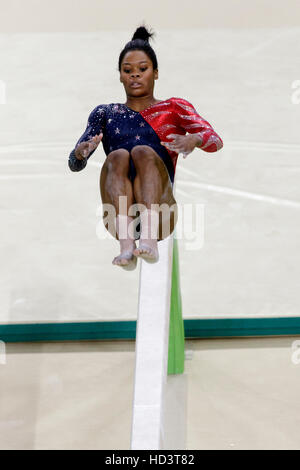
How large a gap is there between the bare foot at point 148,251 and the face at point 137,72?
497 millimetres

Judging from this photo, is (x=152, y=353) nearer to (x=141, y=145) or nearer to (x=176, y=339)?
(x=141, y=145)

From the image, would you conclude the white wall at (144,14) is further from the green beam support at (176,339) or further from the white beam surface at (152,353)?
the white beam surface at (152,353)

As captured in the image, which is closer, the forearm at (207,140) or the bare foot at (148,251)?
the bare foot at (148,251)

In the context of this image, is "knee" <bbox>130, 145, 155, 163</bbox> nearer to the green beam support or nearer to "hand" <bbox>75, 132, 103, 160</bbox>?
"hand" <bbox>75, 132, 103, 160</bbox>

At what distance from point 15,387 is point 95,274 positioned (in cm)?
75

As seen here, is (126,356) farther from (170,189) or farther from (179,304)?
(170,189)

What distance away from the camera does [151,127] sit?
2682mm

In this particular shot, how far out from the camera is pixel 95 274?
4215 mm

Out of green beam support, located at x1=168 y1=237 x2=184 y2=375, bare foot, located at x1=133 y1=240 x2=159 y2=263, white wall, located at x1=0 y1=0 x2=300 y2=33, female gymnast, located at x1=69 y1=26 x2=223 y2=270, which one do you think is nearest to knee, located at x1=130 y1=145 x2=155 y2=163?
female gymnast, located at x1=69 y1=26 x2=223 y2=270

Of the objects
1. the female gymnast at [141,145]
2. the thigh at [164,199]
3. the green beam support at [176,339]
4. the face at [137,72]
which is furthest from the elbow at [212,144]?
the green beam support at [176,339]

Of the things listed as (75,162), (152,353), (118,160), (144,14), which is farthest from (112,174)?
(144,14)

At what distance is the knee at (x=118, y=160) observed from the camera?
262 cm
